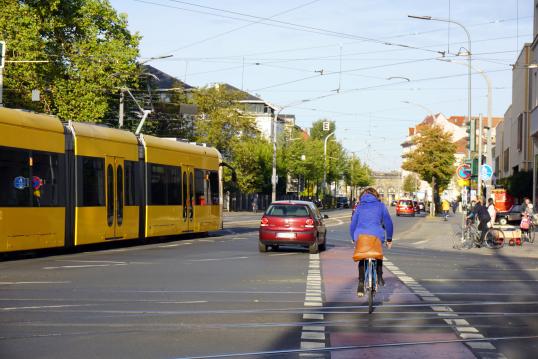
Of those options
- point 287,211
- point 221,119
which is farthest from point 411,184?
point 287,211

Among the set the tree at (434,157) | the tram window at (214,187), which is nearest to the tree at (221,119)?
the tree at (434,157)

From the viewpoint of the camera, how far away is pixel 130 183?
2717cm

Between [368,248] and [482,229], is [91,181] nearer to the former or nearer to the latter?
[368,248]

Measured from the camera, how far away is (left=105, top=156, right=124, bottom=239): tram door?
2531 cm

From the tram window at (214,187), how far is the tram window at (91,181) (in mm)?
9723

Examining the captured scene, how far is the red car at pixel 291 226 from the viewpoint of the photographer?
25.8 meters

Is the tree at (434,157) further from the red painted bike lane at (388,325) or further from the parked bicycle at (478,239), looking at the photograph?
the red painted bike lane at (388,325)

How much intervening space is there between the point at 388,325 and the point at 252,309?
2.26 meters

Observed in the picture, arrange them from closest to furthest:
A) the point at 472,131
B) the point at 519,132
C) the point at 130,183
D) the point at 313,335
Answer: the point at 313,335 < the point at 130,183 < the point at 472,131 < the point at 519,132

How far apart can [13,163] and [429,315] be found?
11728mm

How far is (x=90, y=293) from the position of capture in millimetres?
14242

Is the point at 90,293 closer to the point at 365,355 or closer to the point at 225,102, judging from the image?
the point at 365,355

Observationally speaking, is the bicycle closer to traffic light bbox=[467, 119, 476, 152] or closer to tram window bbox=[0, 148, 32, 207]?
tram window bbox=[0, 148, 32, 207]

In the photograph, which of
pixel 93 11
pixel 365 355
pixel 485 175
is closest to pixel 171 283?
pixel 365 355
